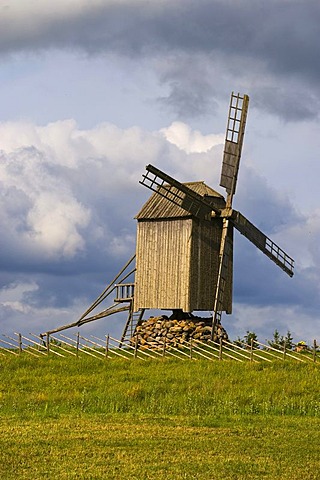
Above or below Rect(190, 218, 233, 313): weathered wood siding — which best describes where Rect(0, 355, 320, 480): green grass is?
below

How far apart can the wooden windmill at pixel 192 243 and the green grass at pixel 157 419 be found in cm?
563

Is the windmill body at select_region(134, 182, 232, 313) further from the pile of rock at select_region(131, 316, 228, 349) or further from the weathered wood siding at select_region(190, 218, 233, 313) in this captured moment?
the pile of rock at select_region(131, 316, 228, 349)

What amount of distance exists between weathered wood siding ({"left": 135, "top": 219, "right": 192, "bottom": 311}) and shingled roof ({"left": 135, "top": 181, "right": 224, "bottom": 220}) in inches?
12.1

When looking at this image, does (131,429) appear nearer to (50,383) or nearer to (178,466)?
(178,466)

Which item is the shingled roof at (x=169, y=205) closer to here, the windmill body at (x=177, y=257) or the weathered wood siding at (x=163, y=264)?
the windmill body at (x=177, y=257)

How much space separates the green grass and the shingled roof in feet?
26.9

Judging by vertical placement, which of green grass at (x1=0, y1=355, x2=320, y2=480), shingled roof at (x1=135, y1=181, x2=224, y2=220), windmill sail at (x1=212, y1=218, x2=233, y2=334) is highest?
shingled roof at (x1=135, y1=181, x2=224, y2=220)

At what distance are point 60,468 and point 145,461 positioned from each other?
5.05 ft

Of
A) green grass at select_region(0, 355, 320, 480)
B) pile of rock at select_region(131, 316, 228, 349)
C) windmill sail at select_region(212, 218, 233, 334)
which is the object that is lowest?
green grass at select_region(0, 355, 320, 480)

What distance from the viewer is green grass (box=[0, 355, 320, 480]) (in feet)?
44.1

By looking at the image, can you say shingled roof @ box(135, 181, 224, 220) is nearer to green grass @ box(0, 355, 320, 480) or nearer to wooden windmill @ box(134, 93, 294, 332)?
wooden windmill @ box(134, 93, 294, 332)

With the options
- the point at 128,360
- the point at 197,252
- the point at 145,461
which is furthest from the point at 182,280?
the point at 145,461

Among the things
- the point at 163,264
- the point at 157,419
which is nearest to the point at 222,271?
the point at 163,264

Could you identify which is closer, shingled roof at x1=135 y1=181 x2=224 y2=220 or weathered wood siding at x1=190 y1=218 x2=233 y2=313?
weathered wood siding at x1=190 y1=218 x2=233 y2=313
